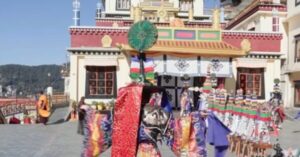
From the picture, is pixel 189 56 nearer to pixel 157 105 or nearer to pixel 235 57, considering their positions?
pixel 235 57

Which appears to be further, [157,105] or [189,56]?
[189,56]

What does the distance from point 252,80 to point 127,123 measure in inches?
719

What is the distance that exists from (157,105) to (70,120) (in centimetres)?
1460

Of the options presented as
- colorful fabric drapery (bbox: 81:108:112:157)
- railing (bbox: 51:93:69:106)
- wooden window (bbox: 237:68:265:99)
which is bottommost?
railing (bbox: 51:93:69:106)

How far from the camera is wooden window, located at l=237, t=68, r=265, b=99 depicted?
870 inches

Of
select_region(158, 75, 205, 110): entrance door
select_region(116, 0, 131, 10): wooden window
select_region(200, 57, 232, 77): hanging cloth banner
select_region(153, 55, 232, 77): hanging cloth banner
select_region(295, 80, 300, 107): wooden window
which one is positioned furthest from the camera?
select_region(116, 0, 131, 10): wooden window

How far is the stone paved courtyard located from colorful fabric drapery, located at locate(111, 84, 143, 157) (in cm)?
613

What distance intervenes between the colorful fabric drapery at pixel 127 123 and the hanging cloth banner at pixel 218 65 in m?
15.4

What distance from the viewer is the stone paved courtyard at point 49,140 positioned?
1123 cm

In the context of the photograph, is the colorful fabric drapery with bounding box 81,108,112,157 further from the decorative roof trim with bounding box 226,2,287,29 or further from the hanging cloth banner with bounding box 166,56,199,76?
the decorative roof trim with bounding box 226,2,287,29

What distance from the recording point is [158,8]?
26.8 metres

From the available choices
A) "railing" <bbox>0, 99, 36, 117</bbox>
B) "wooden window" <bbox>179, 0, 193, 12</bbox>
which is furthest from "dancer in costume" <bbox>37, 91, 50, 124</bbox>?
"wooden window" <bbox>179, 0, 193, 12</bbox>

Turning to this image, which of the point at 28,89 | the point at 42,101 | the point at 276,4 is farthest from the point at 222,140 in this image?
the point at 28,89

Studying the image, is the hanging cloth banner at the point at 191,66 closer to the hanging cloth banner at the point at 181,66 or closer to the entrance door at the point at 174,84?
the hanging cloth banner at the point at 181,66
